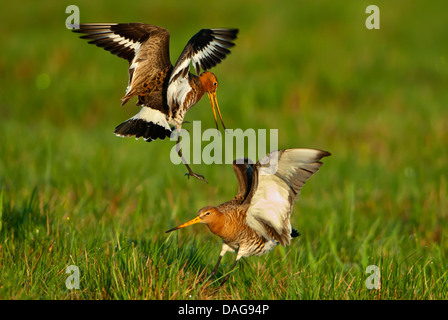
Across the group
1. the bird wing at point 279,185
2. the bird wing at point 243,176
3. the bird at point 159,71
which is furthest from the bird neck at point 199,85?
the bird wing at point 243,176

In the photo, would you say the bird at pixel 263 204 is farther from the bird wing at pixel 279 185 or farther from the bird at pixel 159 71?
the bird at pixel 159 71

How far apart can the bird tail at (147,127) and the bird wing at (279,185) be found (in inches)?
21.5

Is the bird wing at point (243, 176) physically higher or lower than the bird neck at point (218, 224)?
higher

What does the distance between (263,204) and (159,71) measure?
965mm

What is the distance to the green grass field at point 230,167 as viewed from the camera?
14.4ft

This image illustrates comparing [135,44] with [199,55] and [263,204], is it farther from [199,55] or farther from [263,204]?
[263,204]

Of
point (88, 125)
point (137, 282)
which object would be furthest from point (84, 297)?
point (88, 125)

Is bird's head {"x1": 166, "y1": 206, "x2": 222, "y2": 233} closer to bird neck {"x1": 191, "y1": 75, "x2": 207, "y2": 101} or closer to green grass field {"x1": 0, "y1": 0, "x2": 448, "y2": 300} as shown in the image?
green grass field {"x1": 0, "y1": 0, "x2": 448, "y2": 300}

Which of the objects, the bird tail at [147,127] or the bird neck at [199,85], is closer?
the bird neck at [199,85]

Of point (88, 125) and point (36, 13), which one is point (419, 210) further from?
point (36, 13)

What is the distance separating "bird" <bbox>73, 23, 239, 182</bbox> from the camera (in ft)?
9.87

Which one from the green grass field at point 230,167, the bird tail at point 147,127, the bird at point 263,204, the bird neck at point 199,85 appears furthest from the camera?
the green grass field at point 230,167

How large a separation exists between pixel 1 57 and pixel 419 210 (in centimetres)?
919
